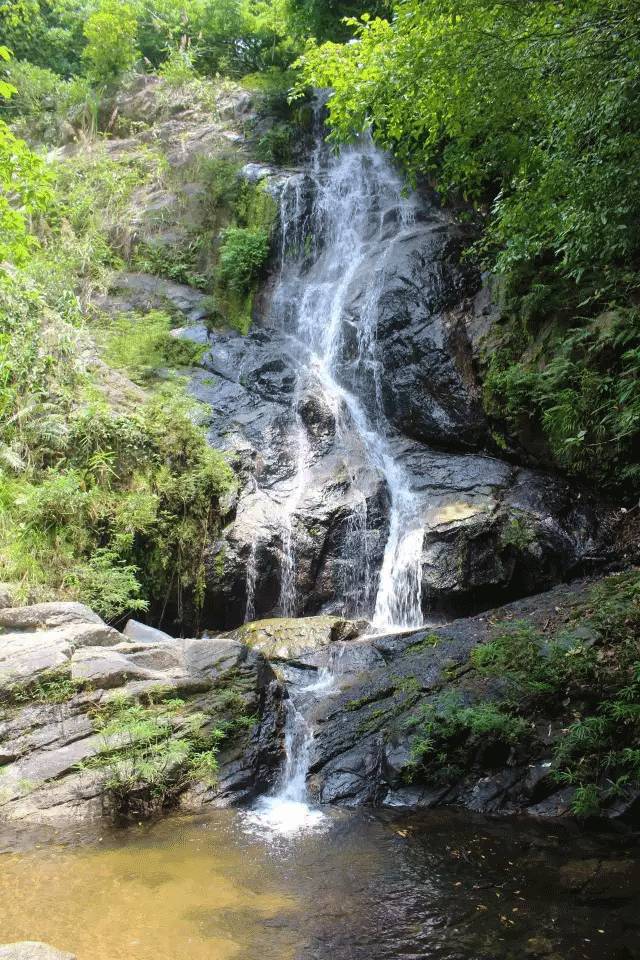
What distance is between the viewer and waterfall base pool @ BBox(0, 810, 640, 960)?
11.6 ft

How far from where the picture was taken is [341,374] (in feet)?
41.5

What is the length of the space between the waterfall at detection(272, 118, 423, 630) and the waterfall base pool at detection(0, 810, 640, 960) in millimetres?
4568

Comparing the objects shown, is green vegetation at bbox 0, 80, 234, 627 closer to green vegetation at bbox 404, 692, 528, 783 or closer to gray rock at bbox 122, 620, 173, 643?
gray rock at bbox 122, 620, 173, 643

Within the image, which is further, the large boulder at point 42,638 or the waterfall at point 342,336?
the waterfall at point 342,336

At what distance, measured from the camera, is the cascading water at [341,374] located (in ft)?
24.2

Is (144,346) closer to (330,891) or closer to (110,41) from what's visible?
(330,891)

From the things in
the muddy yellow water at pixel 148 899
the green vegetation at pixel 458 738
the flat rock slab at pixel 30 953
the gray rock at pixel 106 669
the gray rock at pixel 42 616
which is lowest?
the muddy yellow water at pixel 148 899

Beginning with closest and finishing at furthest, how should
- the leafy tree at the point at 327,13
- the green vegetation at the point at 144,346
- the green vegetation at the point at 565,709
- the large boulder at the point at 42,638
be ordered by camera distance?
the green vegetation at the point at 565,709 → the large boulder at the point at 42,638 → the green vegetation at the point at 144,346 → the leafy tree at the point at 327,13

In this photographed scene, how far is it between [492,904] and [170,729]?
10.2ft

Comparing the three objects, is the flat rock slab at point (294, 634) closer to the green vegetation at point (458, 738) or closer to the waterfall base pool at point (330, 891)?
the green vegetation at point (458, 738)

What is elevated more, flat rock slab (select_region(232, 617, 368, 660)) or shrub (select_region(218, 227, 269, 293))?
shrub (select_region(218, 227, 269, 293))

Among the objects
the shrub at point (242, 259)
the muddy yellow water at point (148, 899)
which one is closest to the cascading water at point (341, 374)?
the shrub at point (242, 259)

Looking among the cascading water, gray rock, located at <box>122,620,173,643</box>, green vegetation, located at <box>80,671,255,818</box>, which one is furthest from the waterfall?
green vegetation, located at <box>80,671,255,818</box>

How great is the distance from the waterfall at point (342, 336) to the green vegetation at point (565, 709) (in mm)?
2996
